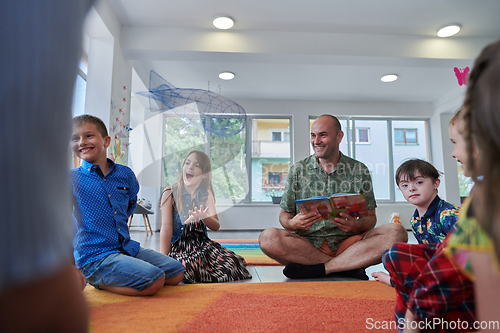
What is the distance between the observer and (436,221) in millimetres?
1354

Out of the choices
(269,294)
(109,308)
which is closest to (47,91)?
(109,308)

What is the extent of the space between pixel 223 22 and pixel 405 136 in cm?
415

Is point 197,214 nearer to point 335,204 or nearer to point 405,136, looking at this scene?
point 335,204

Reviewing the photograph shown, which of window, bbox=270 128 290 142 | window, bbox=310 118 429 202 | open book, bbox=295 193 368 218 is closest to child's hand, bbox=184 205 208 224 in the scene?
open book, bbox=295 193 368 218

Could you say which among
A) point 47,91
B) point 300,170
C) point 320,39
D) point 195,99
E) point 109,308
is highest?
point 320,39

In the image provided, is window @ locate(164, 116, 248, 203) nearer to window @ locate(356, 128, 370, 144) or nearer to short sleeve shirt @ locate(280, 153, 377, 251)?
short sleeve shirt @ locate(280, 153, 377, 251)

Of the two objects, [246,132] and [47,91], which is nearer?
[47,91]

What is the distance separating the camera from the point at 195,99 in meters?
3.27

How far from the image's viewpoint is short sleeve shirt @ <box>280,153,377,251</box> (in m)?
1.88

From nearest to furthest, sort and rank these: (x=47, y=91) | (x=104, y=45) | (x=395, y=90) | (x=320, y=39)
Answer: (x=47, y=91) < (x=104, y=45) < (x=320, y=39) < (x=395, y=90)

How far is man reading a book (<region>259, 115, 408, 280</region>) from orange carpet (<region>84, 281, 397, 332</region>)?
244 millimetres

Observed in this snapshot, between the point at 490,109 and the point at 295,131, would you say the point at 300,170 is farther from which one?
the point at 295,131

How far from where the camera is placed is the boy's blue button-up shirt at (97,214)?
1340 millimetres

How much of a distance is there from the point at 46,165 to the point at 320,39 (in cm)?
326
